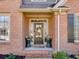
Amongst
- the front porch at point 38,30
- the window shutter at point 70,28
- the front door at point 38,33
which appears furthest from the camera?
the front door at point 38,33

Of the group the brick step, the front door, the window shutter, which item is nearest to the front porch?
the front door

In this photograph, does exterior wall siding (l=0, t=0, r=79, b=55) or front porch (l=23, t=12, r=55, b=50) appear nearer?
exterior wall siding (l=0, t=0, r=79, b=55)

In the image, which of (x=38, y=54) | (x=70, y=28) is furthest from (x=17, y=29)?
(x=70, y=28)

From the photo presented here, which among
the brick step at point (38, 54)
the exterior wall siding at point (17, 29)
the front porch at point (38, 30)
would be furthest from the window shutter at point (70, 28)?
the front porch at point (38, 30)

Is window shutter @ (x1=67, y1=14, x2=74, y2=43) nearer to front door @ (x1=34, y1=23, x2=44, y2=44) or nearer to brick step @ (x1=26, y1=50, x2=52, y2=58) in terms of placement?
brick step @ (x1=26, y1=50, x2=52, y2=58)

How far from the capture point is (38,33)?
2058cm

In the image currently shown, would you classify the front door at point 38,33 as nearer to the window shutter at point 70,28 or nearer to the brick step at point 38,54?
the brick step at point 38,54

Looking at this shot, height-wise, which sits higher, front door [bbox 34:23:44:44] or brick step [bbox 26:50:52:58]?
front door [bbox 34:23:44:44]

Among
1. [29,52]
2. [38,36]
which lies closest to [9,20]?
[29,52]

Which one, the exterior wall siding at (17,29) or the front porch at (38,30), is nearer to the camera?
the exterior wall siding at (17,29)

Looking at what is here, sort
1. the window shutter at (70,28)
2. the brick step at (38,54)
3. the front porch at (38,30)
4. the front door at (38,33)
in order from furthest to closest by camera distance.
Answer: the front door at (38,33)
the front porch at (38,30)
the brick step at (38,54)
the window shutter at (70,28)

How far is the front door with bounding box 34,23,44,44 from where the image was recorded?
20.5 m

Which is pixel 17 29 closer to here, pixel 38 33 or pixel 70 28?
pixel 38 33

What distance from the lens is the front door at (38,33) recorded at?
2047cm
